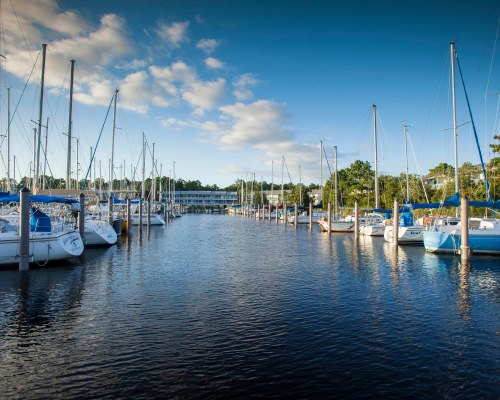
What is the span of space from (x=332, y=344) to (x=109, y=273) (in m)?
15.2

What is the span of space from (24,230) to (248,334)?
15218 mm

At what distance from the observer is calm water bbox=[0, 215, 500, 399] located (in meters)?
8.70

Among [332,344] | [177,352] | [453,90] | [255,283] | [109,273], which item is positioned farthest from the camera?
[453,90]

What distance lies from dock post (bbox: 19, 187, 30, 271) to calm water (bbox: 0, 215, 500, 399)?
1.01 meters

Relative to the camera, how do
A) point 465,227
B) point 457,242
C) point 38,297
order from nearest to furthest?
point 38,297
point 465,227
point 457,242

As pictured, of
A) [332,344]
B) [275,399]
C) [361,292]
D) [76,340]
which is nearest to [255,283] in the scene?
[361,292]

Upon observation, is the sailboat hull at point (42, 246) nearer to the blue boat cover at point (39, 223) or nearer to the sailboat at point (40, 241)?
the sailboat at point (40, 241)

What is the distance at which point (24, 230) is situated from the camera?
2084 centimetres

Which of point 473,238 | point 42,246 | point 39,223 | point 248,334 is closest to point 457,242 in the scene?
point 473,238

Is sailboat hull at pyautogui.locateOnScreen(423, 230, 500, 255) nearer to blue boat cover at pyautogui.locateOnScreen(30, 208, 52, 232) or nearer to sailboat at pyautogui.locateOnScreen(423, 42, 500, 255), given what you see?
sailboat at pyautogui.locateOnScreen(423, 42, 500, 255)

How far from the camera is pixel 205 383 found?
8734 mm

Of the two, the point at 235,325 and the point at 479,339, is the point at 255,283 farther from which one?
the point at 479,339

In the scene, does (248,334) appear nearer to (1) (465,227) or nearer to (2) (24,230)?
→ (2) (24,230)

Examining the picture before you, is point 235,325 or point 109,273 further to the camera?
point 109,273
